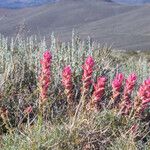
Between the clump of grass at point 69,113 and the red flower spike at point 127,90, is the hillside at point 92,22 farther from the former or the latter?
the red flower spike at point 127,90

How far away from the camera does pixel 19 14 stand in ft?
246

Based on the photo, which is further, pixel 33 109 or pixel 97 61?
pixel 97 61

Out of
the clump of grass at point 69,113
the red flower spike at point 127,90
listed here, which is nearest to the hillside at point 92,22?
the clump of grass at point 69,113

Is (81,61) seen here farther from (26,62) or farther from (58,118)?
(58,118)

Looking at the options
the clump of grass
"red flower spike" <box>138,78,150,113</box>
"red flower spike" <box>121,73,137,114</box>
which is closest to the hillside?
the clump of grass

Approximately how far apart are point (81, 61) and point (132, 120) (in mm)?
2569

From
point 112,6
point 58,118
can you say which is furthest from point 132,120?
point 112,6

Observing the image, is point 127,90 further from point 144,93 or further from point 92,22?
Result: point 92,22

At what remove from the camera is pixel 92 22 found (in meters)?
61.0

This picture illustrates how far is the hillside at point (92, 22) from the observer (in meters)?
46.1

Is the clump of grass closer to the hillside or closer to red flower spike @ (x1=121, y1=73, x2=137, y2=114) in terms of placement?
red flower spike @ (x1=121, y1=73, x2=137, y2=114)

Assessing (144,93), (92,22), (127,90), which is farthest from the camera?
(92,22)

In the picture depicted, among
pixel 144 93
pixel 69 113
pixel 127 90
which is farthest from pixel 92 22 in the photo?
pixel 144 93

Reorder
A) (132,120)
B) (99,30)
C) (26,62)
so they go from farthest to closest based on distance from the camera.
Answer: (99,30), (26,62), (132,120)
